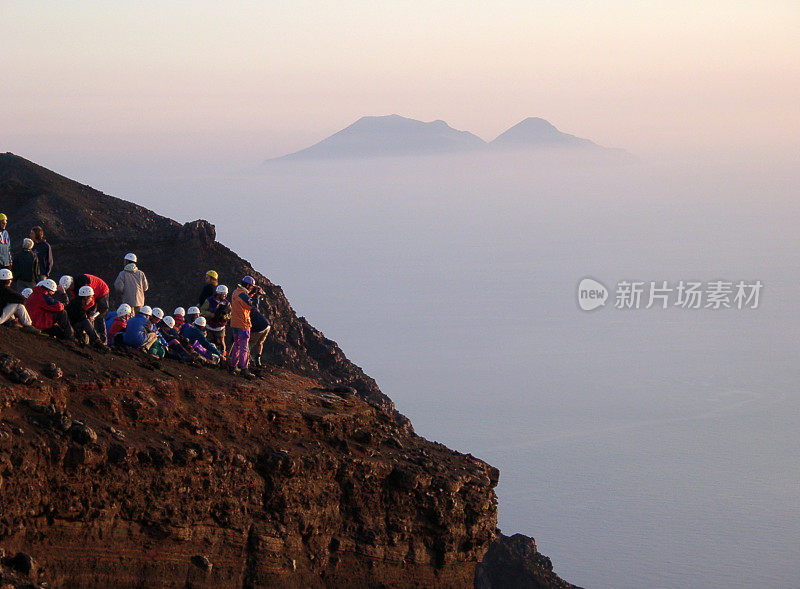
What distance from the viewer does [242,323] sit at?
84.7 ft

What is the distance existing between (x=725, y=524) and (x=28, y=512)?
461 ft

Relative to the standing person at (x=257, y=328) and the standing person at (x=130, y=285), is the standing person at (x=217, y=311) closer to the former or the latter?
the standing person at (x=257, y=328)

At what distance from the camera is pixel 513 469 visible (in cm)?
16188

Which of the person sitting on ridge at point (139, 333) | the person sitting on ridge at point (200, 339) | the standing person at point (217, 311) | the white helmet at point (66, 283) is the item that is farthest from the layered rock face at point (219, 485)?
the white helmet at point (66, 283)

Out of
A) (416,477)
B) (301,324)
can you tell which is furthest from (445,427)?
(416,477)

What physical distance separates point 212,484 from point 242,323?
4.44 m

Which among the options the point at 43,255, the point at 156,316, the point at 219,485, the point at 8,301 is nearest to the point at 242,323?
the point at 156,316

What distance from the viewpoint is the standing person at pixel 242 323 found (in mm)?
25719

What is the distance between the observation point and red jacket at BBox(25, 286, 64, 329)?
23297 millimetres

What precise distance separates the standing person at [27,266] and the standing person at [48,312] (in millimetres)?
2352

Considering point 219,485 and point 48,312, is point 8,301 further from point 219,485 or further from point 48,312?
point 219,485

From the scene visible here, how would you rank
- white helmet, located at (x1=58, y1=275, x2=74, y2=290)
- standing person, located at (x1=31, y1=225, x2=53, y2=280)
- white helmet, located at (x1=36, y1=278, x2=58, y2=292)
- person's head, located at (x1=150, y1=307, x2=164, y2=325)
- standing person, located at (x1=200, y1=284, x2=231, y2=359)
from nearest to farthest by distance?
white helmet, located at (x1=36, y1=278, x2=58, y2=292), white helmet, located at (x1=58, y1=275, x2=74, y2=290), person's head, located at (x1=150, y1=307, x2=164, y2=325), standing person, located at (x1=31, y1=225, x2=53, y2=280), standing person, located at (x1=200, y1=284, x2=231, y2=359)

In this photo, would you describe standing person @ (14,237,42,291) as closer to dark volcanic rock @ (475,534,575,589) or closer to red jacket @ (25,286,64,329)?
red jacket @ (25,286,64,329)

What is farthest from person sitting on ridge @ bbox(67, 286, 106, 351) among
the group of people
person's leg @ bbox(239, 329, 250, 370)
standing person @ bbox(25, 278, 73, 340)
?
person's leg @ bbox(239, 329, 250, 370)
